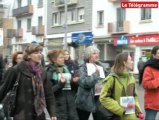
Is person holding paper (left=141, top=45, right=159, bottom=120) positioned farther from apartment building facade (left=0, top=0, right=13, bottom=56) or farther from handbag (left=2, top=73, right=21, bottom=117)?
apartment building facade (left=0, top=0, right=13, bottom=56)

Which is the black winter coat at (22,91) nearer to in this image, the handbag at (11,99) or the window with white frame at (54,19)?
the handbag at (11,99)

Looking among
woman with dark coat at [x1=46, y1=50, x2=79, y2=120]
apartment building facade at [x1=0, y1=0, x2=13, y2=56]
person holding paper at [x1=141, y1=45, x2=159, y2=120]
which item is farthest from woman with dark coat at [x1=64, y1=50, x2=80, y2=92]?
apartment building facade at [x1=0, y1=0, x2=13, y2=56]

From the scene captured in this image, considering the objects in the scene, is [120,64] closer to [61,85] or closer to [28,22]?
[61,85]

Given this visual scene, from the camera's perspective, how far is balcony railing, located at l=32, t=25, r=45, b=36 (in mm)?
50688

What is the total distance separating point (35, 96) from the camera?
20.0 feet

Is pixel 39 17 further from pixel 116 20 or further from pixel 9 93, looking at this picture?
pixel 9 93

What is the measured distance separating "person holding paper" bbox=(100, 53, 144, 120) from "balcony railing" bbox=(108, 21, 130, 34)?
102ft

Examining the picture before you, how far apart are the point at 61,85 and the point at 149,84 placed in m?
1.36

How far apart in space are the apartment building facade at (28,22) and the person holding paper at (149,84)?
141 feet

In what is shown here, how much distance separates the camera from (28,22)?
54906mm

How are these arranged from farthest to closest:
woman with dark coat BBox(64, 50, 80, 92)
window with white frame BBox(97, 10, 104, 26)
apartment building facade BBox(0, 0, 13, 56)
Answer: apartment building facade BBox(0, 0, 13, 56)
window with white frame BBox(97, 10, 104, 26)
woman with dark coat BBox(64, 50, 80, 92)

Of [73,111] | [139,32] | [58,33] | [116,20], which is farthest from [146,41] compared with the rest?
[73,111]

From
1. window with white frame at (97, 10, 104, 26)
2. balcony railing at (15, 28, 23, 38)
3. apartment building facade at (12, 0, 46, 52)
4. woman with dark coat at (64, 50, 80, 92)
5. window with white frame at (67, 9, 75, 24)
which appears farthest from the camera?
balcony railing at (15, 28, 23, 38)

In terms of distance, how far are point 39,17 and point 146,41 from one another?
19.1 meters
